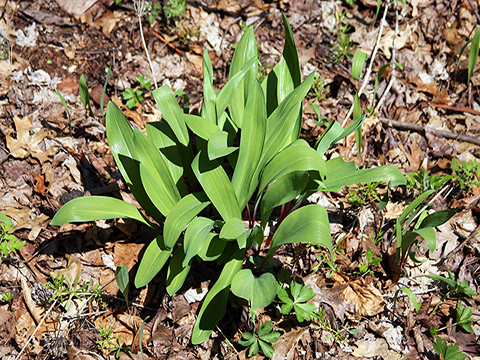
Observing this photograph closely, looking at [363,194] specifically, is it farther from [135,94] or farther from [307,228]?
[135,94]

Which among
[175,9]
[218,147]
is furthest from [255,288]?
[175,9]

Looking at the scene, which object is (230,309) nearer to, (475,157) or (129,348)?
(129,348)

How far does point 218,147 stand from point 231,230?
0.38 metres

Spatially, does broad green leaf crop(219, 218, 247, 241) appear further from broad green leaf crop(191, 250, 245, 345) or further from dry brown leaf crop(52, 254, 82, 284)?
dry brown leaf crop(52, 254, 82, 284)

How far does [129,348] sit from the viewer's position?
1.77 metres

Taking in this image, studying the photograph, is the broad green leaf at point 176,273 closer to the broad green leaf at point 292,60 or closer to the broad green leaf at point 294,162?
the broad green leaf at point 294,162

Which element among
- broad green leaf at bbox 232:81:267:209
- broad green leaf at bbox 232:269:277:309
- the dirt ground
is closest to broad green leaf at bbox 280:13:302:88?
broad green leaf at bbox 232:81:267:209

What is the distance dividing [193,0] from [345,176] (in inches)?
83.1

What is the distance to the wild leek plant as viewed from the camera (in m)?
1.51

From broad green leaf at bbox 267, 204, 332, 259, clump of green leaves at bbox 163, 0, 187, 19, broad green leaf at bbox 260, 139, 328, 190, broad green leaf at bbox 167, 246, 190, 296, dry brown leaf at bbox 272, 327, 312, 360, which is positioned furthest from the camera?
clump of green leaves at bbox 163, 0, 187, 19

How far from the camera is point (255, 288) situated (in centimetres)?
147

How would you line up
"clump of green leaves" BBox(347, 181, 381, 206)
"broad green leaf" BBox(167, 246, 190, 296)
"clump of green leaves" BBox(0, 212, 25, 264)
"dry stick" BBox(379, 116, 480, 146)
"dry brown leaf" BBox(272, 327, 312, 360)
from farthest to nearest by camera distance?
"dry stick" BBox(379, 116, 480, 146), "clump of green leaves" BBox(347, 181, 381, 206), "clump of green leaves" BBox(0, 212, 25, 264), "dry brown leaf" BBox(272, 327, 312, 360), "broad green leaf" BBox(167, 246, 190, 296)

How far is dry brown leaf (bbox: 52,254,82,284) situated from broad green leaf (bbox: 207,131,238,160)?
107 cm

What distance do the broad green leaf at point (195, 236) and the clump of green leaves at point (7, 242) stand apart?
3.33 ft
